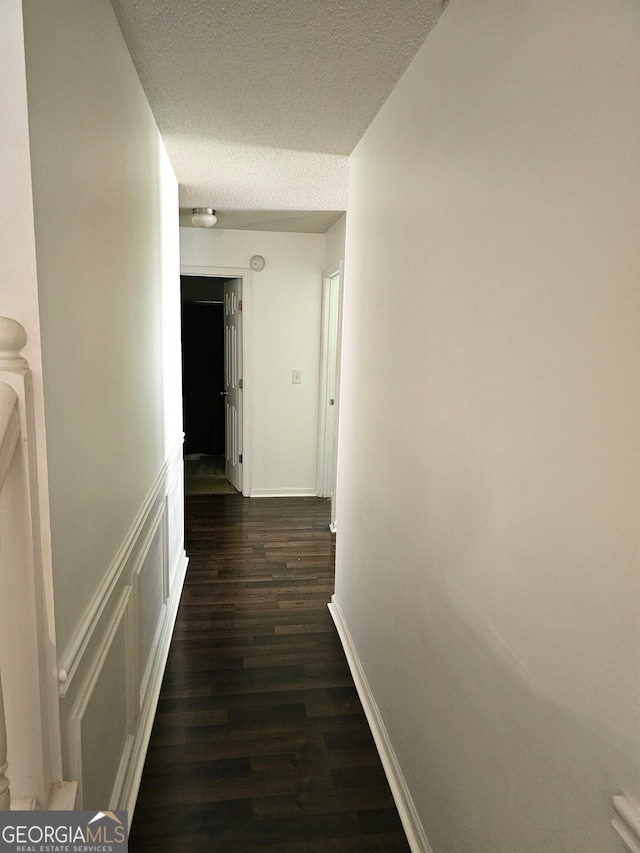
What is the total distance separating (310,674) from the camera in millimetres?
2525

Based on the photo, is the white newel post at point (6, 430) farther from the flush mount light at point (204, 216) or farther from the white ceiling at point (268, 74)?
the flush mount light at point (204, 216)

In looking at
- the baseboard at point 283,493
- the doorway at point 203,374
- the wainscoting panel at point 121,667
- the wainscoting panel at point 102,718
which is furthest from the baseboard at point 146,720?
the doorway at point 203,374

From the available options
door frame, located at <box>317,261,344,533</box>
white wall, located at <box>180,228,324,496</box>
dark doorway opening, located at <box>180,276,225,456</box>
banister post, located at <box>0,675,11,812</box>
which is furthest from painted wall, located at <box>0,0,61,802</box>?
dark doorway opening, located at <box>180,276,225,456</box>

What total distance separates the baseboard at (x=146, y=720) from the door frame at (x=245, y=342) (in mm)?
2075

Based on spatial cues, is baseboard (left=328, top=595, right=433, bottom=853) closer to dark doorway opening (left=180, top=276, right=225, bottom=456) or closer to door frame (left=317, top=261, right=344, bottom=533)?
door frame (left=317, top=261, right=344, bottom=533)

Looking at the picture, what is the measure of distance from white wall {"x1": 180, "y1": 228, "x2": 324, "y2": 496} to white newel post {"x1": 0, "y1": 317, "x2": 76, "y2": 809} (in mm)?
3937

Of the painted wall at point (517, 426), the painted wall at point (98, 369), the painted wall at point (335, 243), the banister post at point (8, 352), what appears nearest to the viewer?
the painted wall at point (517, 426)

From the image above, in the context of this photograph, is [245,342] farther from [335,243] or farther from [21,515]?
[21,515]

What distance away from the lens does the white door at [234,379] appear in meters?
4.99

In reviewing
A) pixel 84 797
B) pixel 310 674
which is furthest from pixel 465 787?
pixel 310 674

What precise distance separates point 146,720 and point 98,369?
1.42 meters

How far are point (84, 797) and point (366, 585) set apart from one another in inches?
51.4

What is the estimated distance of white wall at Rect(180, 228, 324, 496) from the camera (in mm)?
4758

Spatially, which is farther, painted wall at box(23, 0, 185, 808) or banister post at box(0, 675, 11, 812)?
painted wall at box(23, 0, 185, 808)
